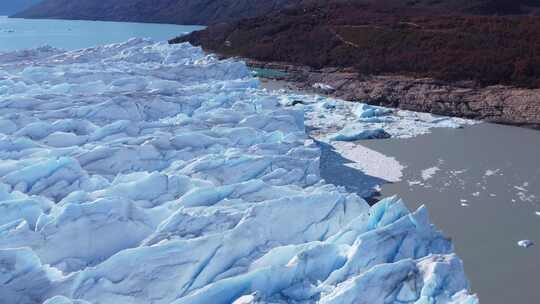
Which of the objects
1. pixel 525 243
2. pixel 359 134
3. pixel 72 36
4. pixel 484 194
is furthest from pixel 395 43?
pixel 72 36

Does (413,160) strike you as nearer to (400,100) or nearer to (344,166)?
(344,166)

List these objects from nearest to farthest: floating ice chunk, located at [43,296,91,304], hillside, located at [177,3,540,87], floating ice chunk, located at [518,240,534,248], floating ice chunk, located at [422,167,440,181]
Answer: floating ice chunk, located at [43,296,91,304]
floating ice chunk, located at [518,240,534,248]
floating ice chunk, located at [422,167,440,181]
hillside, located at [177,3,540,87]

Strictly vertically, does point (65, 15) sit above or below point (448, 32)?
below

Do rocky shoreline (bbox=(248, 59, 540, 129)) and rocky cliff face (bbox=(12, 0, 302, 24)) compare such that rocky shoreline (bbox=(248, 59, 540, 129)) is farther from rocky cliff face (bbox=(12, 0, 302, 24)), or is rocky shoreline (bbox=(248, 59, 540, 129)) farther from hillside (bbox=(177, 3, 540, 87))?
rocky cliff face (bbox=(12, 0, 302, 24))

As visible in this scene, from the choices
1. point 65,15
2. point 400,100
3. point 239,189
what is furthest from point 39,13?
point 239,189

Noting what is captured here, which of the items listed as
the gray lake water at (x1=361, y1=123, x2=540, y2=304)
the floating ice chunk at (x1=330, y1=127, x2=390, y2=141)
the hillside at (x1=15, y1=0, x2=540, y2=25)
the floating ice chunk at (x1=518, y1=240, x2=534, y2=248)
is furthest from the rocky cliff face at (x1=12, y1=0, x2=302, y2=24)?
the floating ice chunk at (x1=518, y1=240, x2=534, y2=248)

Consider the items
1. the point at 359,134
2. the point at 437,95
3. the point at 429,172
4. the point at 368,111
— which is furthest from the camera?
the point at 437,95

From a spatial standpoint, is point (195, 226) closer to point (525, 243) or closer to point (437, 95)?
point (525, 243)
